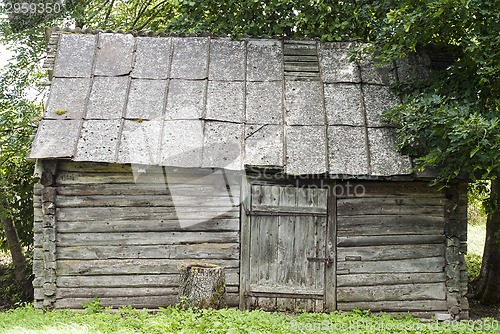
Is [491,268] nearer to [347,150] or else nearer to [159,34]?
[347,150]

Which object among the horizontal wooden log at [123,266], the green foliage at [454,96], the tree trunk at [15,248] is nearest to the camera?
the green foliage at [454,96]

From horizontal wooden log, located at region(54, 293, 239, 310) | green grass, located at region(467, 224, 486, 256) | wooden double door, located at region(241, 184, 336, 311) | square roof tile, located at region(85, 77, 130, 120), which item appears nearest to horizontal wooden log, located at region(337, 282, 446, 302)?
wooden double door, located at region(241, 184, 336, 311)

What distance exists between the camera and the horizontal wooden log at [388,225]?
8391 mm

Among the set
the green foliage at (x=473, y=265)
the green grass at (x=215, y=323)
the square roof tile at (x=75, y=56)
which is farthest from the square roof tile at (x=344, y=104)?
the green foliage at (x=473, y=265)

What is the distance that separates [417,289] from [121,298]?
4.66 m

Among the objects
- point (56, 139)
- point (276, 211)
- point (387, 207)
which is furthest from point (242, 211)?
point (56, 139)

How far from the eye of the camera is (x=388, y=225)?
844cm

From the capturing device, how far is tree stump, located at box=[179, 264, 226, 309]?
23.5 ft

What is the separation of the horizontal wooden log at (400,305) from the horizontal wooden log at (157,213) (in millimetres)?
2337

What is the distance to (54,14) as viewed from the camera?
44.2 feet

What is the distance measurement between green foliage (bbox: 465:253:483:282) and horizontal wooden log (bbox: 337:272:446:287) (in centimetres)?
479

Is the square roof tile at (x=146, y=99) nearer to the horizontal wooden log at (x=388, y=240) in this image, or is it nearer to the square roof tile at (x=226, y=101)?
the square roof tile at (x=226, y=101)

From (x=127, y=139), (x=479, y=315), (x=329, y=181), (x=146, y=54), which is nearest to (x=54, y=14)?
(x=146, y=54)

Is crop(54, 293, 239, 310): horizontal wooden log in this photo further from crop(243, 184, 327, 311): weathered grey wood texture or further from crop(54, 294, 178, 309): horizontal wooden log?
crop(243, 184, 327, 311): weathered grey wood texture
